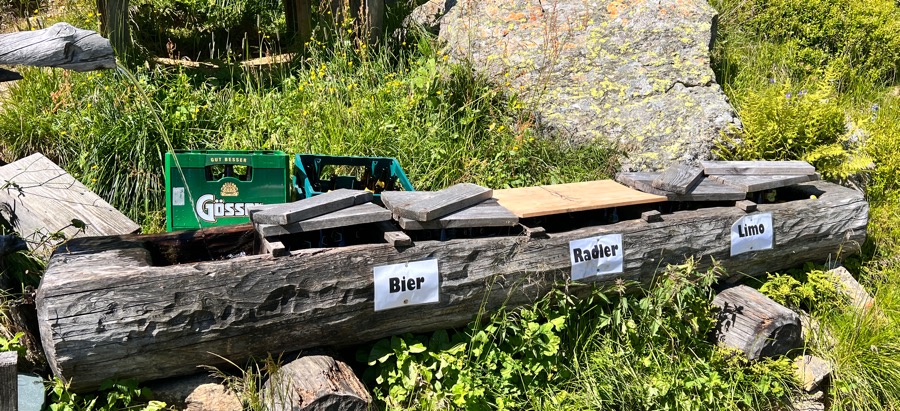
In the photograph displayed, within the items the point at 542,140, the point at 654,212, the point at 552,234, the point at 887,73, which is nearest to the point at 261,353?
the point at 552,234

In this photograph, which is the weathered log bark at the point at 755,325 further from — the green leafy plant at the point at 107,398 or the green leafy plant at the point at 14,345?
the green leafy plant at the point at 14,345

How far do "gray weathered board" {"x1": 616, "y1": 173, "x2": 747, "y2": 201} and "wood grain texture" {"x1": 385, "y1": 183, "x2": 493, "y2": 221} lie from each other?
3.57 ft

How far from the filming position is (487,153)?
5387 mm

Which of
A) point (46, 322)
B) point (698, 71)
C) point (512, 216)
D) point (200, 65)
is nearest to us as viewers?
point (46, 322)

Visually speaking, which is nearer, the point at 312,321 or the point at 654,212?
the point at 312,321

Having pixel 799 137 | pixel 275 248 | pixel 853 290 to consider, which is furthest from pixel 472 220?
pixel 799 137

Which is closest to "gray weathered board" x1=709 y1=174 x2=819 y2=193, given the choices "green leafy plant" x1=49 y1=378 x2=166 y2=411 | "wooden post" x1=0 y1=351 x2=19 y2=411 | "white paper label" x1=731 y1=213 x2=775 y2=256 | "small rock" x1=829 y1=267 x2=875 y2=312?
"white paper label" x1=731 y1=213 x2=775 y2=256

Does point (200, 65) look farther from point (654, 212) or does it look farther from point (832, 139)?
point (832, 139)

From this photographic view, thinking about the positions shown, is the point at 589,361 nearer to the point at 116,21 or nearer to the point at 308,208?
the point at 308,208

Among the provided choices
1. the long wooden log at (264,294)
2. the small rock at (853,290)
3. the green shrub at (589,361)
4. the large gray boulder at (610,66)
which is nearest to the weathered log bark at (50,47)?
the long wooden log at (264,294)

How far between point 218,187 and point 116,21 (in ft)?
7.14

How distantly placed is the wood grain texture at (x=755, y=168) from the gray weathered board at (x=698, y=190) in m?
0.13

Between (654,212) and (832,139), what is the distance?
2.32 metres

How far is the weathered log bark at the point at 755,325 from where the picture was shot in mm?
4133
